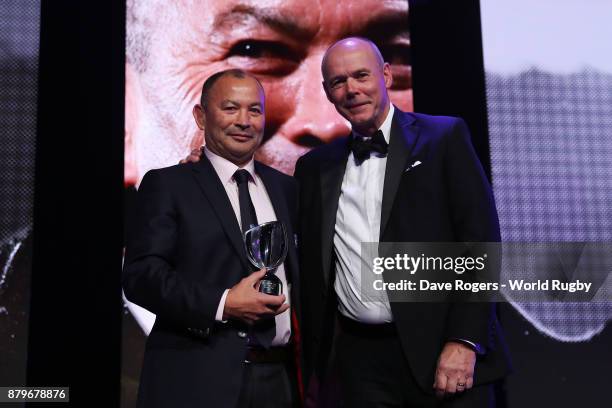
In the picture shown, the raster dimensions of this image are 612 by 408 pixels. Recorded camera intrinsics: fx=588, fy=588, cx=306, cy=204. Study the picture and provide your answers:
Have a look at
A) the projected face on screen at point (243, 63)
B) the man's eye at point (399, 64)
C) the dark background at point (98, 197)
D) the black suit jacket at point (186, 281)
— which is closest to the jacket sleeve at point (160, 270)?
the black suit jacket at point (186, 281)

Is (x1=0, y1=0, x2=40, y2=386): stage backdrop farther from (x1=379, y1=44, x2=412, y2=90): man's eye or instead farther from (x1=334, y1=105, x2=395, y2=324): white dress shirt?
(x1=379, y1=44, x2=412, y2=90): man's eye

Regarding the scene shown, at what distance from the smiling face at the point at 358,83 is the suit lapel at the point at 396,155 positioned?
0.10m

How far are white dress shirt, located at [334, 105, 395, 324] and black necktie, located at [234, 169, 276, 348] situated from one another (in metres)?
0.31

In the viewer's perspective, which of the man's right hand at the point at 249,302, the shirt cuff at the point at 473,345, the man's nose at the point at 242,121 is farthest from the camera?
the man's nose at the point at 242,121

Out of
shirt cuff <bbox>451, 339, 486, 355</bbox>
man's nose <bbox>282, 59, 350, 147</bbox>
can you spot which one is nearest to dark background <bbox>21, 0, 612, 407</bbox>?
man's nose <bbox>282, 59, 350, 147</bbox>

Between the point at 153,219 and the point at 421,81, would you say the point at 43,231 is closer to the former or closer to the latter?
the point at 153,219

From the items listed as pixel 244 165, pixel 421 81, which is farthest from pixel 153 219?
pixel 421 81

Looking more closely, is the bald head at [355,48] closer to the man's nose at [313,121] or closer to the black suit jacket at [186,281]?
the black suit jacket at [186,281]

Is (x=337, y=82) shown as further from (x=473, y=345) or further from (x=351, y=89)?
(x=473, y=345)

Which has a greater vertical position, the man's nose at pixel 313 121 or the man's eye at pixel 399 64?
the man's eye at pixel 399 64

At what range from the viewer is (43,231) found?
10.3ft

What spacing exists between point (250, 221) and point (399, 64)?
66.7 inches

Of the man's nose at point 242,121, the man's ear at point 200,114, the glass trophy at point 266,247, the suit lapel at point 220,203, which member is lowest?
the glass trophy at point 266,247

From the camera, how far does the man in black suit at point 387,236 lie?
1.95m
